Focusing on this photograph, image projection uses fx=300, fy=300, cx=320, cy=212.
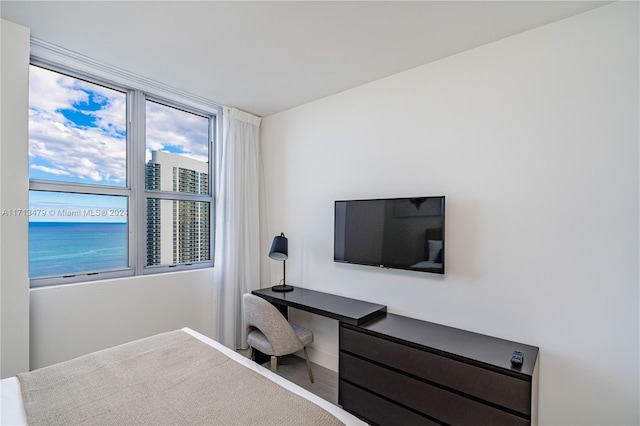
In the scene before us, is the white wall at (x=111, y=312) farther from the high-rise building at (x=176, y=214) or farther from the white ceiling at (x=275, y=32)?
the white ceiling at (x=275, y=32)

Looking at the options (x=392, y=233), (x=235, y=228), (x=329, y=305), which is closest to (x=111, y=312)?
(x=235, y=228)

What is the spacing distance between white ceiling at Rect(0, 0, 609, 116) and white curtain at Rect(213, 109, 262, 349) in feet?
2.81

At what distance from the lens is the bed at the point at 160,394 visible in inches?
47.3

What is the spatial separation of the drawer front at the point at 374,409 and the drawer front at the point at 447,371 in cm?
26

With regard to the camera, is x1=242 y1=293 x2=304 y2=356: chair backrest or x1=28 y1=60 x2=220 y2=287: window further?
x1=242 y1=293 x2=304 y2=356: chair backrest

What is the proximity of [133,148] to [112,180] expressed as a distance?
35 centimetres

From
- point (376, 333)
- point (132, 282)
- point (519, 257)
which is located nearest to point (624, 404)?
point (519, 257)

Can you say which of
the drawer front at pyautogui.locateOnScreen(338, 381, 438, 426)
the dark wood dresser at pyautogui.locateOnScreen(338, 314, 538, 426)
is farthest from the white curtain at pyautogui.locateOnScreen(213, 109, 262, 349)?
the dark wood dresser at pyautogui.locateOnScreen(338, 314, 538, 426)

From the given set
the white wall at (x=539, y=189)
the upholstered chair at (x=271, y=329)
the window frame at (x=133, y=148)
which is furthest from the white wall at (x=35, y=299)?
the white wall at (x=539, y=189)

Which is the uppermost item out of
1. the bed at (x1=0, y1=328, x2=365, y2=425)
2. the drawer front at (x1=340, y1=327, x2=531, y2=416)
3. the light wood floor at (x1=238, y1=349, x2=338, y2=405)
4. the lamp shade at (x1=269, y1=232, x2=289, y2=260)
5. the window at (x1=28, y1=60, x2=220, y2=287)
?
the window at (x1=28, y1=60, x2=220, y2=287)

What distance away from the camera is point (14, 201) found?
6.49 feet

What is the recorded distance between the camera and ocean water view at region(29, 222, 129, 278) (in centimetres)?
229

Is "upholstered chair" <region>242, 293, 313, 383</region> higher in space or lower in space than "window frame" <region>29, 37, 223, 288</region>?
lower

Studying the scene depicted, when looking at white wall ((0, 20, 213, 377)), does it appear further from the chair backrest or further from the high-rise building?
the chair backrest
